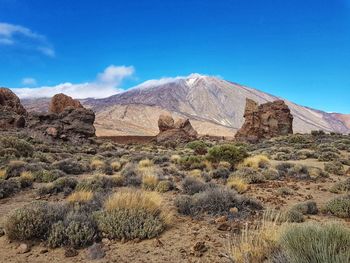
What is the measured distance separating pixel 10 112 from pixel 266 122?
33.7m

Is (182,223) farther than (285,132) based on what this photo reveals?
No

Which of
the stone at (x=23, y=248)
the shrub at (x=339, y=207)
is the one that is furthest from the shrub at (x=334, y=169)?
the stone at (x=23, y=248)

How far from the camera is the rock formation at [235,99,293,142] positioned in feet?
155

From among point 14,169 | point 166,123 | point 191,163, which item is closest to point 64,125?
point 166,123

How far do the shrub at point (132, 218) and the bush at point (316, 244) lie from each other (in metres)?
2.63

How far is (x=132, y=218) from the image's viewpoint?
20.2 ft

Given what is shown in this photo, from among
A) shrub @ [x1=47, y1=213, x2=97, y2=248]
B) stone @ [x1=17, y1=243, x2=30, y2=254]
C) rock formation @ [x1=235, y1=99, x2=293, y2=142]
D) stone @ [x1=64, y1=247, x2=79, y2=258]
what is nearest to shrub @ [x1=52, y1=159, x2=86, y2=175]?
shrub @ [x1=47, y1=213, x2=97, y2=248]

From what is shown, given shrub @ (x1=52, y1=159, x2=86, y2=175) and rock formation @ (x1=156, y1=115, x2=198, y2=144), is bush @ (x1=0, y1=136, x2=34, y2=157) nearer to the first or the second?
shrub @ (x1=52, y1=159, x2=86, y2=175)

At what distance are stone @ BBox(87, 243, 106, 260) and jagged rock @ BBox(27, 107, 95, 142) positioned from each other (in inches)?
1294

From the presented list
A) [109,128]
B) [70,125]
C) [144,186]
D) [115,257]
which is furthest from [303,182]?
[109,128]

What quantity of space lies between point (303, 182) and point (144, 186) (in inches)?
243

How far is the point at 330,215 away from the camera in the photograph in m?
7.82

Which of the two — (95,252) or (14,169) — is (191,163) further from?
(95,252)

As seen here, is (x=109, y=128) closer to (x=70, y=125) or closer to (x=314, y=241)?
(x=70, y=125)
